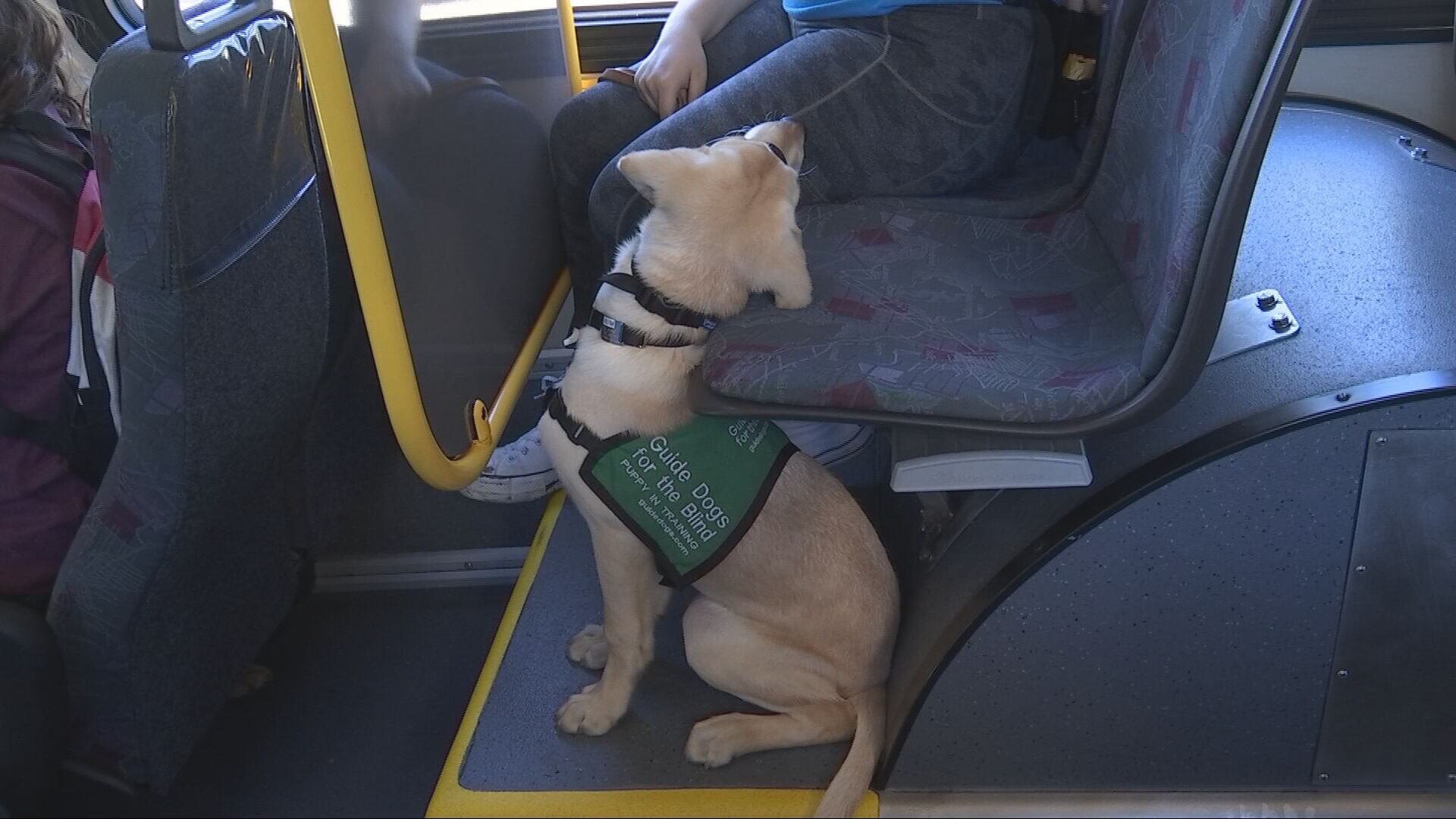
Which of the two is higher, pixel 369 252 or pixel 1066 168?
pixel 369 252

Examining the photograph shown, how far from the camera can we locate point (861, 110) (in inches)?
63.1

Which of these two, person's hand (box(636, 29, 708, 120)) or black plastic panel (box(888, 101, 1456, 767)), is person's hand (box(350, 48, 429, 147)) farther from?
black plastic panel (box(888, 101, 1456, 767))

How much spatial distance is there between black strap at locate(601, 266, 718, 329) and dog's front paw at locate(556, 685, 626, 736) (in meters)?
0.54

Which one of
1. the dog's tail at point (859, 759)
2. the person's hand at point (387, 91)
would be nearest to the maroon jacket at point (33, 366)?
the person's hand at point (387, 91)

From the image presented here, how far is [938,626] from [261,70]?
1.02m

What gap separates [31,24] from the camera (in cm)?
131

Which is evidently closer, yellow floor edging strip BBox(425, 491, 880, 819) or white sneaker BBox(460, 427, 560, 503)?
yellow floor edging strip BBox(425, 491, 880, 819)

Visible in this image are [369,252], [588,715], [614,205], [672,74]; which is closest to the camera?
[369,252]

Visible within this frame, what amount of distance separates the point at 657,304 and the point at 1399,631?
967mm

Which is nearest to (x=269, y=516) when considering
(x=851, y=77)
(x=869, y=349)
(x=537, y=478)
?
(x=537, y=478)

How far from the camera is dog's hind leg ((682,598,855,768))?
1356mm

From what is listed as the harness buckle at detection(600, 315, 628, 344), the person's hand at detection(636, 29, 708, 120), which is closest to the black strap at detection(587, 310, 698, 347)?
the harness buckle at detection(600, 315, 628, 344)

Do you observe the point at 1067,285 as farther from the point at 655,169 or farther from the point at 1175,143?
the point at 655,169

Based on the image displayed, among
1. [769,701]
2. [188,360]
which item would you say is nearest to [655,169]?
[188,360]
